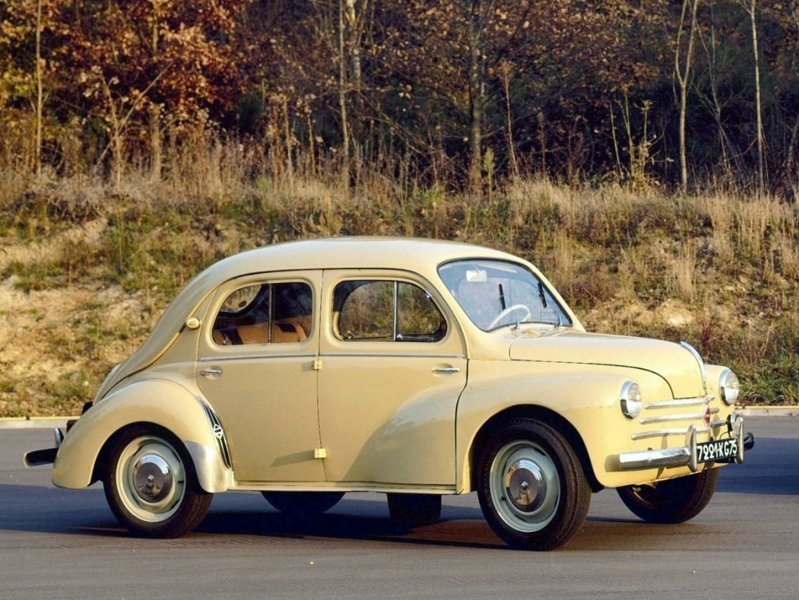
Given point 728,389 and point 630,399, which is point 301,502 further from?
point 728,389

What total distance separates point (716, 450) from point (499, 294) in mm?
1664

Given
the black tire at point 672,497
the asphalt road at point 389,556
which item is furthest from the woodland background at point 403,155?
the black tire at point 672,497

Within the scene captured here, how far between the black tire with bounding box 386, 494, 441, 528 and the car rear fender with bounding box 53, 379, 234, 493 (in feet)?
3.93

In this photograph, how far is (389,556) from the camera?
29.6 feet

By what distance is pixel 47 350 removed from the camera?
22234mm

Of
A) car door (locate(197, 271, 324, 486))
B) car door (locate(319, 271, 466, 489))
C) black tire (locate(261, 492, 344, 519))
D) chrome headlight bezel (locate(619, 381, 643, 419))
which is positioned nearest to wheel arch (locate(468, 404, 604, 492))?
car door (locate(319, 271, 466, 489))

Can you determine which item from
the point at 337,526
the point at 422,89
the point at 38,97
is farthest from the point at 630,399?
the point at 38,97

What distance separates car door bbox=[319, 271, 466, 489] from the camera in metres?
9.14

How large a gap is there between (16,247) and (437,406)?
17.2 metres

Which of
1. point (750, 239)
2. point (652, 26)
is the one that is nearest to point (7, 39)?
point (652, 26)

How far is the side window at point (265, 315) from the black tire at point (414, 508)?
4.32 ft

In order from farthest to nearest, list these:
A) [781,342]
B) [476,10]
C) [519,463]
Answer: [476,10] → [781,342] → [519,463]

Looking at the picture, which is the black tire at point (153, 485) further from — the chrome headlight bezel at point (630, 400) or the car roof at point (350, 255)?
the chrome headlight bezel at point (630, 400)

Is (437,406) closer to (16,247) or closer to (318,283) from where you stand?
(318,283)
